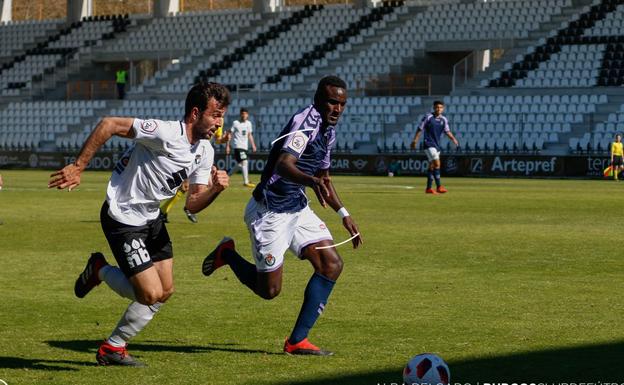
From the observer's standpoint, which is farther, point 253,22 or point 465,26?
point 253,22

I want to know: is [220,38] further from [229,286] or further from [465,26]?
[229,286]

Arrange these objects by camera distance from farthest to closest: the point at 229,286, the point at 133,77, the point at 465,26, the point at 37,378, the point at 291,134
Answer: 1. the point at 133,77
2. the point at 465,26
3. the point at 229,286
4. the point at 291,134
5. the point at 37,378

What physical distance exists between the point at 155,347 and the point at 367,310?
2.52 metres

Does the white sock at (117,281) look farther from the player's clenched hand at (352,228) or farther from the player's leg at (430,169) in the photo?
the player's leg at (430,169)

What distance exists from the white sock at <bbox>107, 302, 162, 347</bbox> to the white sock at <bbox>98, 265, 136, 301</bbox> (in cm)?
9

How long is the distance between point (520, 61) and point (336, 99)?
1680 inches

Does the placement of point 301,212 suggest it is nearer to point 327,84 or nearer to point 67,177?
point 327,84

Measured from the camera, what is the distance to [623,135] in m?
42.7

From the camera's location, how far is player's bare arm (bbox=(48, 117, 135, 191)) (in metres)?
7.68

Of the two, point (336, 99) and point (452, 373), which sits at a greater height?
point (336, 99)

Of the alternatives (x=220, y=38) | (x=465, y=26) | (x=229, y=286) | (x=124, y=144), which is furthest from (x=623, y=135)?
(x=229, y=286)

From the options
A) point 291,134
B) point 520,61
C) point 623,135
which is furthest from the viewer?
point 520,61

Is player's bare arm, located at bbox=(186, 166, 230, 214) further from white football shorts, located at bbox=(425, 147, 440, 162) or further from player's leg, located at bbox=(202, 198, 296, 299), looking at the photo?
white football shorts, located at bbox=(425, 147, 440, 162)

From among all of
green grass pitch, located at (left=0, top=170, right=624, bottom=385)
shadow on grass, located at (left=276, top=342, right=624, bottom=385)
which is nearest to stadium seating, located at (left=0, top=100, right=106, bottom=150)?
green grass pitch, located at (left=0, top=170, right=624, bottom=385)
